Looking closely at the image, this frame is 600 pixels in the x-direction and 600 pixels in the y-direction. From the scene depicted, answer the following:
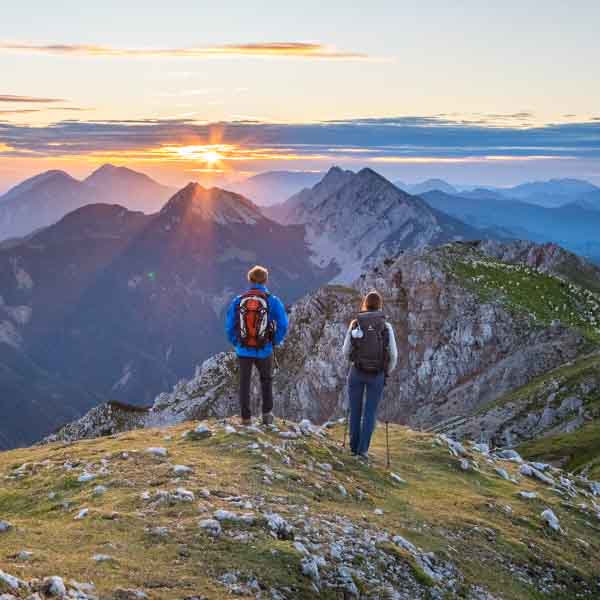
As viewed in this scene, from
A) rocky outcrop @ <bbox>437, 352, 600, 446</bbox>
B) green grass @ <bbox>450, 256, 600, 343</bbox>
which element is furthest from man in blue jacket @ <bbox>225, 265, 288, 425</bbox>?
green grass @ <bbox>450, 256, 600, 343</bbox>

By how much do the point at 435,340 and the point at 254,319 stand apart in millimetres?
67493

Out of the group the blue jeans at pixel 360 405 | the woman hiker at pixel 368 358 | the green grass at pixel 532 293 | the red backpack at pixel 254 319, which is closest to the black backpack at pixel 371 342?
the woman hiker at pixel 368 358

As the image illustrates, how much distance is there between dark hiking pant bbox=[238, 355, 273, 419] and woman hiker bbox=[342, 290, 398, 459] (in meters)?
2.35

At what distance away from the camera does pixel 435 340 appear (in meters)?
86.7

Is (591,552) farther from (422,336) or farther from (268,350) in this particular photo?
(422,336)

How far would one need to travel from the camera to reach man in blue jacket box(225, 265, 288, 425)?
21406mm

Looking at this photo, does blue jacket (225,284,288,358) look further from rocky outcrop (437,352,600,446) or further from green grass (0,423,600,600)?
rocky outcrop (437,352,600,446)

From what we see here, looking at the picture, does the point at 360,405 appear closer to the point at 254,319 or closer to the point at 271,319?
the point at 271,319

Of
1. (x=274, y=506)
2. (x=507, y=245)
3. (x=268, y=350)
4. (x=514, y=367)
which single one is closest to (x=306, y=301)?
(x=514, y=367)

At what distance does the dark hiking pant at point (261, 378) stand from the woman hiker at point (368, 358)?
7.70 ft

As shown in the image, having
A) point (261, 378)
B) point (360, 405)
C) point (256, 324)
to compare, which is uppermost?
point (256, 324)

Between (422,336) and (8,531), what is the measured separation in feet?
252

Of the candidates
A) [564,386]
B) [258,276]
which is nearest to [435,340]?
[564,386]

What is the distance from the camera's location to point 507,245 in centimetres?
14588
